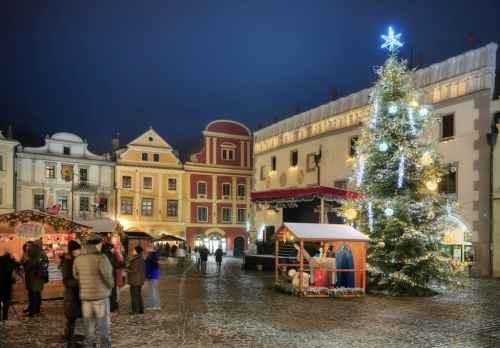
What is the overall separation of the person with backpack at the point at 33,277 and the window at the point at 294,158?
2650cm

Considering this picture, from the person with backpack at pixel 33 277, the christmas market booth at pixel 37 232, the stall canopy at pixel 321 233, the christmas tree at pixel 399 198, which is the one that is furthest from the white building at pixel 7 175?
→ the person with backpack at pixel 33 277

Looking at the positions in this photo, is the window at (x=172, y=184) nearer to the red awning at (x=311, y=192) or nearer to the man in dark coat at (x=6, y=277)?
the red awning at (x=311, y=192)

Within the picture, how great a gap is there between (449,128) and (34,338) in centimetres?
2244

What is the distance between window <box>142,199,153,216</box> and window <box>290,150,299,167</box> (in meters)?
15.9

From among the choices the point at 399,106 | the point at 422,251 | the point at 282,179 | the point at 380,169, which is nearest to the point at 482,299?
the point at 422,251

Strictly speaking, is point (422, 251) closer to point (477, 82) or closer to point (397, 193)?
point (397, 193)

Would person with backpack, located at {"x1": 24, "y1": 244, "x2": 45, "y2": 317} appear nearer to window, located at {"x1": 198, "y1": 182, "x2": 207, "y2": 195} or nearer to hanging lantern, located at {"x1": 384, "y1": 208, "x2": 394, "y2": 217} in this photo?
hanging lantern, located at {"x1": 384, "y1": 208, "x2": 394, "y2": 217}

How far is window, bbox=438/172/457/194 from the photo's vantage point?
2559cm

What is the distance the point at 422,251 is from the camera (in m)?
17.2

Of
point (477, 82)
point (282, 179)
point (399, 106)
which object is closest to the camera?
point (399, 106)

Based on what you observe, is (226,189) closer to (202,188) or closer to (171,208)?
(202,188)

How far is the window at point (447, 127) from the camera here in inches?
1016

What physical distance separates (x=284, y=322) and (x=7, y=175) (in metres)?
35.0

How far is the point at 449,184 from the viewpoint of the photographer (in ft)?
84.8
